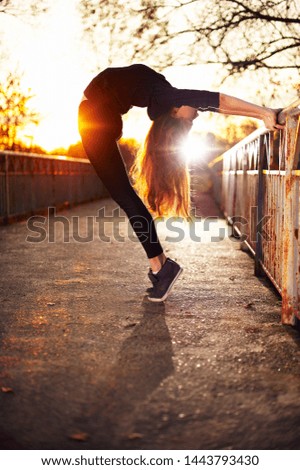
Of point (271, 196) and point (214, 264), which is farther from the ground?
point (271, 196)

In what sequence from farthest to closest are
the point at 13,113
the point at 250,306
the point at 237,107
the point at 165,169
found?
the point at 13,113
the point at 250,306
the point at 165,169
the point at 237,107

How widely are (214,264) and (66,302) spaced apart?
236 centimetres

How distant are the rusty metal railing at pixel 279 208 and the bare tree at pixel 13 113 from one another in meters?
14.0

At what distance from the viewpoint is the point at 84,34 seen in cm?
1115

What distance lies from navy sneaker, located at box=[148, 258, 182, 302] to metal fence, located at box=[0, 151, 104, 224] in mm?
6988

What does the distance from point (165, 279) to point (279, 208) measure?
0.91m

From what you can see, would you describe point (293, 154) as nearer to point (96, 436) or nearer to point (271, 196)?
point (271, 196)

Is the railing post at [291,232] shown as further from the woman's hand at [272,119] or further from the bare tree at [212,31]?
the bare tree at [212,31]

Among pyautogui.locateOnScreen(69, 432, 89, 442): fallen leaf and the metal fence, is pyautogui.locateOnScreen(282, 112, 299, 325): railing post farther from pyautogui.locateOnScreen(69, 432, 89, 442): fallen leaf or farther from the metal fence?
the metal fence

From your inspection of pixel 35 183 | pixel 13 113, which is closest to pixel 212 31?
pixel 35 183

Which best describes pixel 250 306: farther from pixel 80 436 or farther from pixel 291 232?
pixel 80 436

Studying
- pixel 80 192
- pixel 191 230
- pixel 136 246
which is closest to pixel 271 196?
pixel 136 246

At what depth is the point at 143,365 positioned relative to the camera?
2732 millimetres

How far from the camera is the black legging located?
12.6 ft
